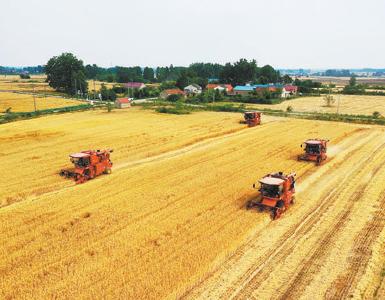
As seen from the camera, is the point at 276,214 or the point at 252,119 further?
the point at 252,119

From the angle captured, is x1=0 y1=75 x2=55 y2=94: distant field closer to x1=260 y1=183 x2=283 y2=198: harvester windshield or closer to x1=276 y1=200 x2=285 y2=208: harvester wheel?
x1=260 y1=183 x2=283 y2=198: harvester windshield

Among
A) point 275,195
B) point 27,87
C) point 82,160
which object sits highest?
point 82,160

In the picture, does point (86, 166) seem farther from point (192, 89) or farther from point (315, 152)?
point (192, 89)

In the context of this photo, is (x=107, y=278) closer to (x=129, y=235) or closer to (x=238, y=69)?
(x=129, y=235)

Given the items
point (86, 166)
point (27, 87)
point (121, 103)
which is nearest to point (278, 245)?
point (86, 166)

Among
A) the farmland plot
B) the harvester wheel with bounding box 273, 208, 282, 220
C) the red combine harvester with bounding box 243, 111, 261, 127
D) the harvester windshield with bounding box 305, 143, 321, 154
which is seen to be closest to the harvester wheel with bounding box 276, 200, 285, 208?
the harvester wheel with bounding box 273, 208, 282, 220

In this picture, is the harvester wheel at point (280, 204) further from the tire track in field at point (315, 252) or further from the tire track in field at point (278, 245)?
the tire track in field at point (315, 252)

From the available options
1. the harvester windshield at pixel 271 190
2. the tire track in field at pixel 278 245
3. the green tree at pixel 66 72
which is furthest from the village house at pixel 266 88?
the harvester windshield at pixel 271 190
